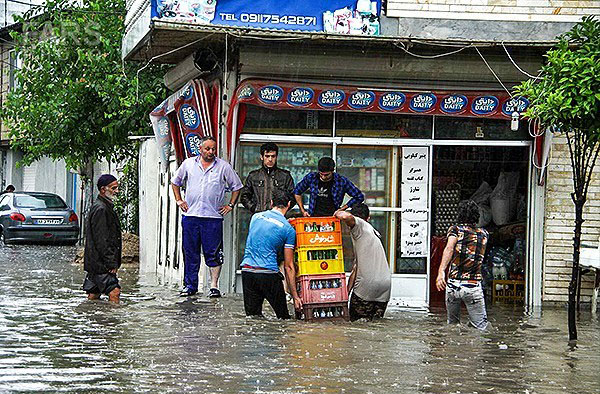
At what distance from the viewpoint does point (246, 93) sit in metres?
14.7

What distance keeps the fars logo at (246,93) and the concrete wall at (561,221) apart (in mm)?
4298

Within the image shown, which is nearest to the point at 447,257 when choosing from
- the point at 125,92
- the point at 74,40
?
the point at 125,92

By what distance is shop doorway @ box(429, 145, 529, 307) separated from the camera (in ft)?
54.3

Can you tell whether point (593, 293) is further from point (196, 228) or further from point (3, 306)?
point (3, 306)

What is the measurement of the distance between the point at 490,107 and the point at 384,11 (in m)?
1.96

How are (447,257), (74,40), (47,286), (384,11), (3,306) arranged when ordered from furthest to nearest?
1. (74,40)
2. (47,286)
3. (384,11)
4. (3,306)
5. (447,257)

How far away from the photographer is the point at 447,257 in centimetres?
1184

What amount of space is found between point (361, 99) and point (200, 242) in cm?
285

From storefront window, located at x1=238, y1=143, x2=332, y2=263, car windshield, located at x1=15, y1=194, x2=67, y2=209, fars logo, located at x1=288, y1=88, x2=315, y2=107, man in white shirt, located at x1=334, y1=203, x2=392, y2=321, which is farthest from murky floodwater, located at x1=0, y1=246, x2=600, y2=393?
car windshield, located at x1=15, y1=194, x2=67, y2=209

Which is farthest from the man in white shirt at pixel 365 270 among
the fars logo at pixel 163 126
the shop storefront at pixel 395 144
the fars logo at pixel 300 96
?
the fars logo at pixel 163 126

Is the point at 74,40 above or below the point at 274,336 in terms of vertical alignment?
above

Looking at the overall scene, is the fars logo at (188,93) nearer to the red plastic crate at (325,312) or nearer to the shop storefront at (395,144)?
the shop storefront at (395,144)

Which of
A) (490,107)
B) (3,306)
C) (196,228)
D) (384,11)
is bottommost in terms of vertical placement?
(3,306)

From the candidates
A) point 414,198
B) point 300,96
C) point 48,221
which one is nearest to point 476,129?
point 414,198
